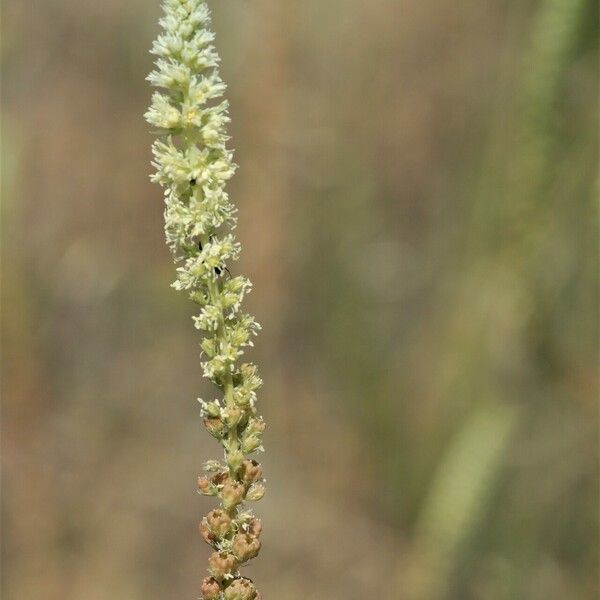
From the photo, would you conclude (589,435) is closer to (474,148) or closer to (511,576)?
(511,576)

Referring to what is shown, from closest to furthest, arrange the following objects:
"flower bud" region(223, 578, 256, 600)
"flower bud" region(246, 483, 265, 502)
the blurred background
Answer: "flower bud" region(223, 578, 256, 600), "flower bud" region(246, 483, 265, 502), the blurred background

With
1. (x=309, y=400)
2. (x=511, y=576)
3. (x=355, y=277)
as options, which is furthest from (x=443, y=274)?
(x=511, y=576)

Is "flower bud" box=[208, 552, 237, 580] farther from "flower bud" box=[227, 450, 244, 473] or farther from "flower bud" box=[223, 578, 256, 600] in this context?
"flower bud" box=[227, 450, 244, 473]

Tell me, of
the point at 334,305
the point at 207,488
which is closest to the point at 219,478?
the point at 207,488

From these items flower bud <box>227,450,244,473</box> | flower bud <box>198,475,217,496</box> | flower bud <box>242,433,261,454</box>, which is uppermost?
flower bud <box>242,433,261,454</box>

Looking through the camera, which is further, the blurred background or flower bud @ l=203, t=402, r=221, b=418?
the blurred background

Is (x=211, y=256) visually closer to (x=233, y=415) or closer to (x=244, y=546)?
(x=233, y=415)

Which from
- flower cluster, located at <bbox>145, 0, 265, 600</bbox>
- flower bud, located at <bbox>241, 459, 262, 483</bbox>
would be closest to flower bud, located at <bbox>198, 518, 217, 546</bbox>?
flower cluster, located at <bbox>145, 0, 265, 600</bbox>
